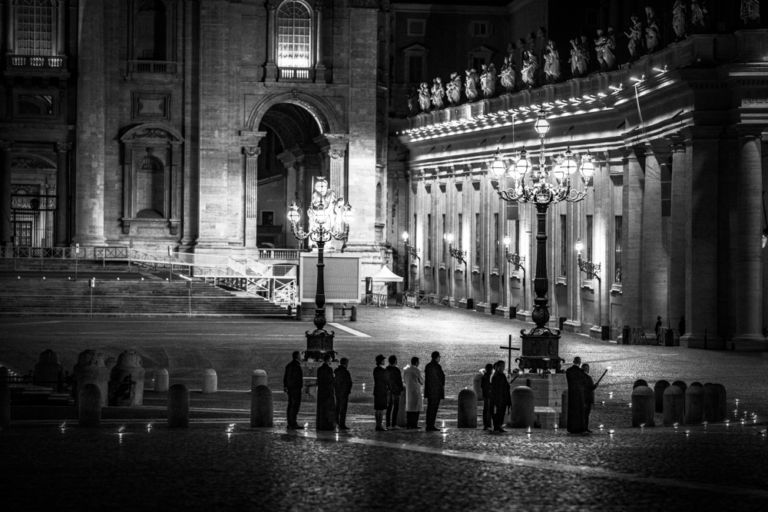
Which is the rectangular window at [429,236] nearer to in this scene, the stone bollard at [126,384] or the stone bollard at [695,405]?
the stone bollard at [126,384]

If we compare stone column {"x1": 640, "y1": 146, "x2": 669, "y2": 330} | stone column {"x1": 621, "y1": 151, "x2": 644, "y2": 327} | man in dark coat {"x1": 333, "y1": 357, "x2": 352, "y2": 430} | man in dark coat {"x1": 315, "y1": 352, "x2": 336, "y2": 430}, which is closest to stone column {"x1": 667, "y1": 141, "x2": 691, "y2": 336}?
stone column {"x1": 640, "y1": 146, "x2": 669, "y2": 330}

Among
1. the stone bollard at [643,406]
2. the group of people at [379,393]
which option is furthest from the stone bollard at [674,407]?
the group of people at [379,393]

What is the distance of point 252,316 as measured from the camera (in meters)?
69.8

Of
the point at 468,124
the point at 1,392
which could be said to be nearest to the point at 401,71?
the point at 468,124

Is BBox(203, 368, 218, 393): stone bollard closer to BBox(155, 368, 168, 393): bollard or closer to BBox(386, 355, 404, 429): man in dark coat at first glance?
BBox(155, 368, 168, 393): bollard

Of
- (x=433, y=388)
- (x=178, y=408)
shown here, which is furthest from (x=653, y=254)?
(x=178, y=408)

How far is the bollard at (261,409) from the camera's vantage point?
3089 centimetres

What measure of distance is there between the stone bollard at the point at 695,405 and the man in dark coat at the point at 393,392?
5.65m

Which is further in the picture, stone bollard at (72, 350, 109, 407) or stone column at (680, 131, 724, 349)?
stone column at (680, 131, 724, 349)

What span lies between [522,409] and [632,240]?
29.4 metres

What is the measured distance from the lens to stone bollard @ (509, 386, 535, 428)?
105 ft

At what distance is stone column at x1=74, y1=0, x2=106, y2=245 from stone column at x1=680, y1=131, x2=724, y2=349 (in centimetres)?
3815

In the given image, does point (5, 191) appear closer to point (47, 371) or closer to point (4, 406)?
point (47, 371)

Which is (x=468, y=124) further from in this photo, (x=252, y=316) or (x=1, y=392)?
(x=1, y=392)
